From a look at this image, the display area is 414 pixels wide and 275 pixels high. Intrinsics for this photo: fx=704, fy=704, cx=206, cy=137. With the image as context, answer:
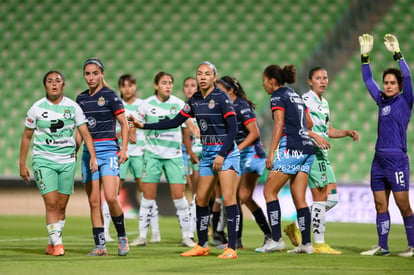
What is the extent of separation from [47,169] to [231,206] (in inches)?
82.1

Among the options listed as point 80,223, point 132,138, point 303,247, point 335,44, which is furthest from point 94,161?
point 335,44

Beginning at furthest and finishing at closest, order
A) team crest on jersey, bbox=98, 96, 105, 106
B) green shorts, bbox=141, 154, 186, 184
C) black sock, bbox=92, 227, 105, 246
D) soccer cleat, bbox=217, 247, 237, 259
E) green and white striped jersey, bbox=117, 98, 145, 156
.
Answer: green and white striped jersey, bbox=117, 98, 145, 156
green shorts, bbox=141, 154, 186, 184
team crest on jersey, bbox=98, 96, 105, 106
black sock, bbox=92, 227, 105, 246
soccer cleat, bbox=217, 247, 237, 259

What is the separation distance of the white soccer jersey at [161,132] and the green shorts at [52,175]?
1940 mm

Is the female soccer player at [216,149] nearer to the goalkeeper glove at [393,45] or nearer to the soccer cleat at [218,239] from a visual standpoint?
the soccer cleat at [218,239]

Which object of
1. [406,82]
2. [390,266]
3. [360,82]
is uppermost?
[360,82]

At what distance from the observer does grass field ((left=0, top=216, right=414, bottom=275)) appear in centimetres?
635

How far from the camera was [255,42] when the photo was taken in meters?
20.2

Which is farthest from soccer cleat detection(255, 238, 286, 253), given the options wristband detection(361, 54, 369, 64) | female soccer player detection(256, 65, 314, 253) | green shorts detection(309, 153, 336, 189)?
wristband detection(361, 54, 369, 64)

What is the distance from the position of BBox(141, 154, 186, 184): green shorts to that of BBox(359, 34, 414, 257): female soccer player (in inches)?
105

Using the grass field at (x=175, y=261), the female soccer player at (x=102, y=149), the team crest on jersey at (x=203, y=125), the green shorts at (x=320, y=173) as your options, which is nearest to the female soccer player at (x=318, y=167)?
the green shorts at (x=320, y=173)

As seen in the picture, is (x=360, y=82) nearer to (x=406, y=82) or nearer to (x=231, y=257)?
(x=406, y=82)

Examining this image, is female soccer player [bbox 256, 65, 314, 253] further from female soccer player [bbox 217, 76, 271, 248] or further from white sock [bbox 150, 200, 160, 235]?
white sock [bbox 150, 200, 160, 235]

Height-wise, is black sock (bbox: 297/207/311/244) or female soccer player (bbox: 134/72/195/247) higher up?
female soccer player (bbox: 134/72/195/247)

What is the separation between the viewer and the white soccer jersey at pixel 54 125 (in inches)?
306
